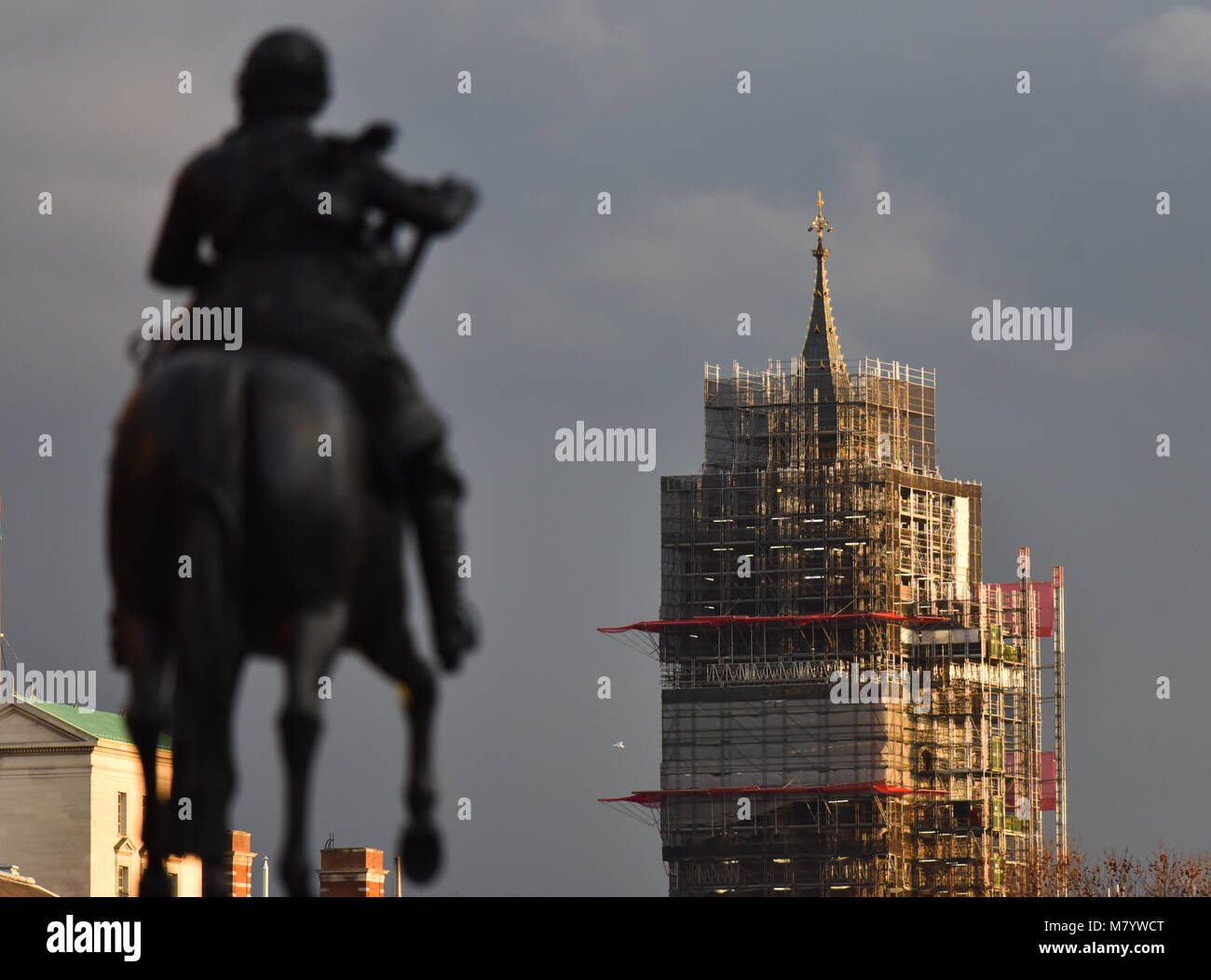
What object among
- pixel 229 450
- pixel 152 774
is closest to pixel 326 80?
pixel 229 450

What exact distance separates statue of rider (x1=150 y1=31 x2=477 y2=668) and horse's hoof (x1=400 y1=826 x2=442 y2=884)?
2.93 ft

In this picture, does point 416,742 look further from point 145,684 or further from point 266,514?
point 266,514

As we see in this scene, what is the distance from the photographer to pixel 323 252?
1382cm

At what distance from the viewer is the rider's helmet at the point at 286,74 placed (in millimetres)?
14125

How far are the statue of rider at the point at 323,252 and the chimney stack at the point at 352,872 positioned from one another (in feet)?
285

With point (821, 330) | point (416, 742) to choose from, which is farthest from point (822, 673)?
point (416, 742)

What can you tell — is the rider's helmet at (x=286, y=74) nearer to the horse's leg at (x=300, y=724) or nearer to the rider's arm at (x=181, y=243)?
the rider's arm at (x=181, y=243)

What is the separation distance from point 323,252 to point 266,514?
1468mm

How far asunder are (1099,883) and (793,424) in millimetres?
27492

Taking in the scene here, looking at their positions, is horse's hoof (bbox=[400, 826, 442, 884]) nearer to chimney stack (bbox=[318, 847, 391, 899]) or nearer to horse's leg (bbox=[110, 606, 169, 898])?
horse's leg (bbox=[110, 606, 169, 898])

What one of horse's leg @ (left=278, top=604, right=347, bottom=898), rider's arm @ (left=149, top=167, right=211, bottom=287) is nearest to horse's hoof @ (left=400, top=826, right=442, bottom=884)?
A: horse's leg @ (left=278, top=604, right=347, bottom=898)

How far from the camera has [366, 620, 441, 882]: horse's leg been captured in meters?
14.0
